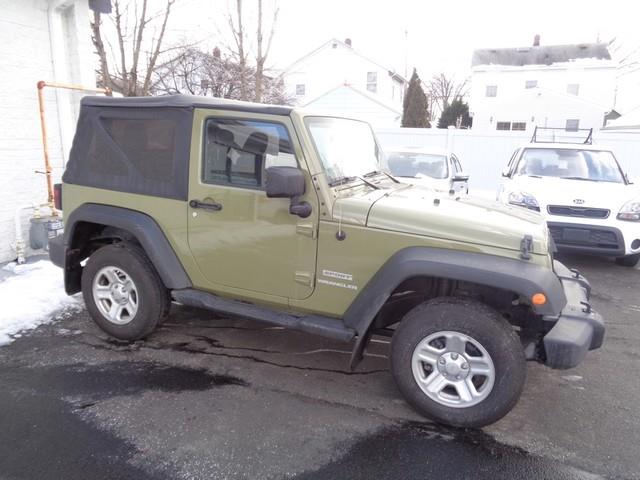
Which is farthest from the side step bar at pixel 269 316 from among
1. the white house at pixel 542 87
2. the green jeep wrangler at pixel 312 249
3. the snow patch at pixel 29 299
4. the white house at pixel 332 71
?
the white house at pixel 332 71

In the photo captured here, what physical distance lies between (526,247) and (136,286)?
293 centimetres

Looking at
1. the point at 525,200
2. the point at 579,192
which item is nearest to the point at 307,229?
the point at 525,200

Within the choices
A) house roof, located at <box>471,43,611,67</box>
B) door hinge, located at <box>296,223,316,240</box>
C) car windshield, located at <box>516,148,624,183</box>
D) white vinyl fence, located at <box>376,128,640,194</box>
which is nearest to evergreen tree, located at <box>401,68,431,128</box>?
house roof, located at <box>471,43,611,67</box>

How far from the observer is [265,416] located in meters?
2.97

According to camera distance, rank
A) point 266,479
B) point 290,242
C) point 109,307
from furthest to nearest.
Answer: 1. point 109,307
2. point 290,242
3. point 266,479

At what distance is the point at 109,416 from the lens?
293 cm

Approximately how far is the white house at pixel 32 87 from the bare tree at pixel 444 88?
46.9 m

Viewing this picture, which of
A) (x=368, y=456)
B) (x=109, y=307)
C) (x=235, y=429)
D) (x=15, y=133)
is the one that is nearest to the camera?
(x=368, y=456)

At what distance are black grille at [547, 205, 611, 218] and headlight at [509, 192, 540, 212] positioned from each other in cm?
18

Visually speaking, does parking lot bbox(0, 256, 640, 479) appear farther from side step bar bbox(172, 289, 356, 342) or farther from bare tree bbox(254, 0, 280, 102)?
bare tree bbox(254, 0, 280, 102)

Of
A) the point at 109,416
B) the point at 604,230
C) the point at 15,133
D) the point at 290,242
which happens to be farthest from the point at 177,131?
the point at 604,230

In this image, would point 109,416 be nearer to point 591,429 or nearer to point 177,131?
point 177,131

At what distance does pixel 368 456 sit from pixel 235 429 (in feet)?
2.72

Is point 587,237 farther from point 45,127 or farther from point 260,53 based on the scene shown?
point 260,53
